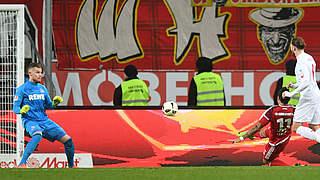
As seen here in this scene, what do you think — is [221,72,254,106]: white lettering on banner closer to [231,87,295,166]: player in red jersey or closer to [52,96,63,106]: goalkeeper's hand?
[231,87,295,166]: player in red jersey

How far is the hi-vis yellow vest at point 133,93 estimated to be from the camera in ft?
28.1

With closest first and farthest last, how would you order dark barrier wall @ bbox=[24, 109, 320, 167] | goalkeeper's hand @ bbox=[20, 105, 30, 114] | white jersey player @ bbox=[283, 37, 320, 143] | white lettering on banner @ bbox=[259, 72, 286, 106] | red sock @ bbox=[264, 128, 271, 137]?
goalkeeper's hand @ bbox=[20, 105, 30, 114]
white jersey player @ bbox=[283, 37, 320, 143]
red sock @ bbox=[264, 128, 271, 137]
dark barrier wall @ bbox=[24, 109, 320, 167]
white lettering on banner @ bbox=[259, 72, 286, 106]

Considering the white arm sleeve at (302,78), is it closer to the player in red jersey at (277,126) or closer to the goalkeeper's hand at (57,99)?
the player in red jersey at (277,126)

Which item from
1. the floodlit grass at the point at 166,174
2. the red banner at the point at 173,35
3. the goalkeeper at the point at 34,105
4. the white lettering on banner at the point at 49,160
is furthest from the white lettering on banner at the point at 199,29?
the floodlit grass at the point at 166,174

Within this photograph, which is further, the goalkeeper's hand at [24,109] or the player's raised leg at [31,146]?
the player's raised leg at [31,146]

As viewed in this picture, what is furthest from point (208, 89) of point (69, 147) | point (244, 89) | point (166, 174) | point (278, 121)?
point (166, 174)

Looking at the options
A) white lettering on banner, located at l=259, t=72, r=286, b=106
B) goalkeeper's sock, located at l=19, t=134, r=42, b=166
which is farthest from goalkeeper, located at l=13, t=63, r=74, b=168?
white lettering on banner, located at l=259, t=72, r=286, b=106

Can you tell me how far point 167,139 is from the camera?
8172 mm

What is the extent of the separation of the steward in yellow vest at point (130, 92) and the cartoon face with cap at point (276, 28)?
3.01 meters

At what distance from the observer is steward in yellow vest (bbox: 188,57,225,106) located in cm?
843

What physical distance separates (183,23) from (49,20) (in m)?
2.72

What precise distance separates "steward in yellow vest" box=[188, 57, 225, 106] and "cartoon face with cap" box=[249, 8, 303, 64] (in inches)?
99.8

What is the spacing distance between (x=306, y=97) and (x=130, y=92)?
236 centimetres

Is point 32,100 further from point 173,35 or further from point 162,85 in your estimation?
point 173,35
